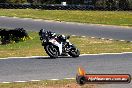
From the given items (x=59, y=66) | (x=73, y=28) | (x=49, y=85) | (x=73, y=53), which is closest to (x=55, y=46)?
(x=73, y=53)

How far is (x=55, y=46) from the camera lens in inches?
728

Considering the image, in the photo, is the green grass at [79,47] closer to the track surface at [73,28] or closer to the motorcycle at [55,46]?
the motorcycle at [55,46]

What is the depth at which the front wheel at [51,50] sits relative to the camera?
60.3 feet

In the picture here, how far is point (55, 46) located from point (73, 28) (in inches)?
682

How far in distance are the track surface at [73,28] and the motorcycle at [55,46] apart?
34.1 feet

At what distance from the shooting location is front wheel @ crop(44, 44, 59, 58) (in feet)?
60.3

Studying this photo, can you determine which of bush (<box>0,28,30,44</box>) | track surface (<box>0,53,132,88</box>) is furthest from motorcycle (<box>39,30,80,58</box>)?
bush (<box>0,28,30,44</box>)

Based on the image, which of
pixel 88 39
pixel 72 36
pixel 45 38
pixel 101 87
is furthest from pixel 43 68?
pixel 72 36

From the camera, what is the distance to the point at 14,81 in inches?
529

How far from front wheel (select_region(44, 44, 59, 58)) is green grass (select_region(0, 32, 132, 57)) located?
187 cm

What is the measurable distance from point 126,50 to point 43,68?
6636 millimetres

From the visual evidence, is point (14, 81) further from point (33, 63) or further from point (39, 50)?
point (39, 50)

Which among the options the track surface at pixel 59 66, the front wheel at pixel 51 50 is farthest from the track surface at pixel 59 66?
the front wheel at pixel 51 50

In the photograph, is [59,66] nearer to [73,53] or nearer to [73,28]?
[73,53]
